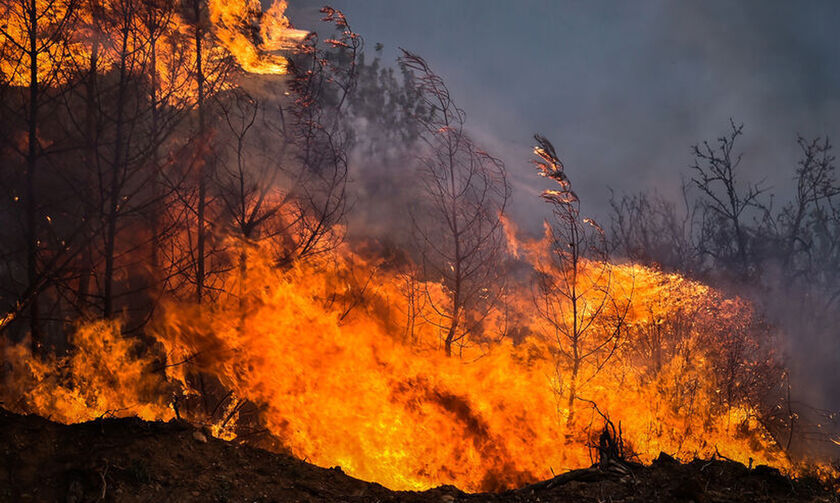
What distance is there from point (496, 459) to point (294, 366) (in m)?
4.27

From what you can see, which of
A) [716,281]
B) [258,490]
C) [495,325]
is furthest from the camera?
[716,281]

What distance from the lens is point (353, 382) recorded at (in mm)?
8852

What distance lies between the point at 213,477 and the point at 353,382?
407 cm

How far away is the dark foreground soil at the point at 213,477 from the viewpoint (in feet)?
14.5

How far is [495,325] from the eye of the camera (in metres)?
15.0

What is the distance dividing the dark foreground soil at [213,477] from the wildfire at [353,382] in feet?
7.31

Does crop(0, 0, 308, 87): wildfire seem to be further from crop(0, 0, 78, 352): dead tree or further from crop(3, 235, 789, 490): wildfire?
crop(3, 235, 789, 490): wildfire

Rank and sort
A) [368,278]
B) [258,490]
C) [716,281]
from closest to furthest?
[258,490] < [368,278] < [716,281]

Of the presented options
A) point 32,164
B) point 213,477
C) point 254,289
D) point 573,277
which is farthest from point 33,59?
point 573,277

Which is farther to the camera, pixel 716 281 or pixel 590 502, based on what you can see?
pixel 716 281

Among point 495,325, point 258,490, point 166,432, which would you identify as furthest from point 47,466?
point 495,325

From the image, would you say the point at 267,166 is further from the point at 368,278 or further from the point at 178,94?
the point at 368,278

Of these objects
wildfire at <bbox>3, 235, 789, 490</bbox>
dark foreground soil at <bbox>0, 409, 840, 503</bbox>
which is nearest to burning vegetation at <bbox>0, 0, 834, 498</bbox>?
wildfire at <bbox>3, 235, 789, 490</bbox>

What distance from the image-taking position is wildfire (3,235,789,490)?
7.45 meters
